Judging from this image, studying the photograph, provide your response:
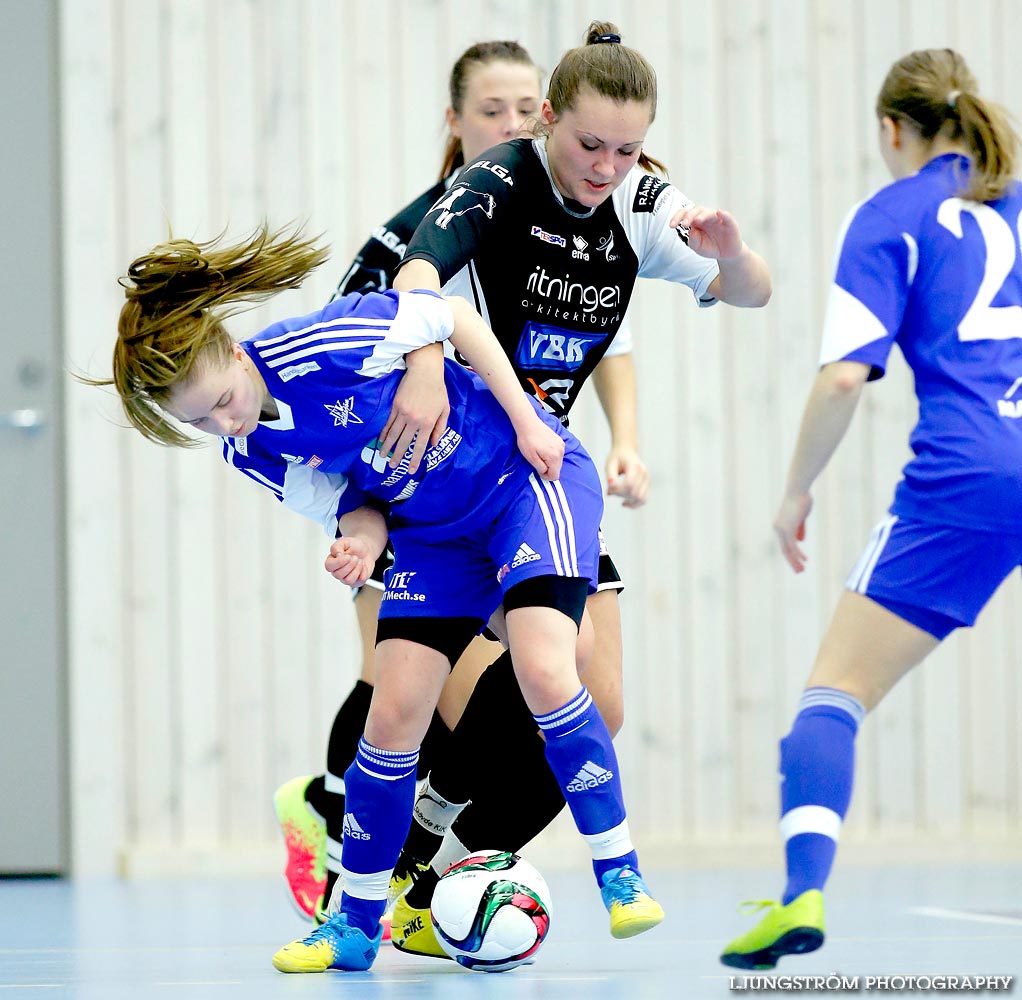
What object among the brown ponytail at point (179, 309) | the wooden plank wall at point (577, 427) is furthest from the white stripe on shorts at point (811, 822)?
the wooden plank wall at point (577, 427)

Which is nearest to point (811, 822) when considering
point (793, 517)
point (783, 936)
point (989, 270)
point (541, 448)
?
point (783, 936)

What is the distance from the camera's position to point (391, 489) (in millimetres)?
2674

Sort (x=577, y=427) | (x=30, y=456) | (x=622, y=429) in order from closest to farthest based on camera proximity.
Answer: (x=622, y=429) < (x=30, y=456) < (x=577, y=427)

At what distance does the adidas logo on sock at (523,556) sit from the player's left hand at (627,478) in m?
0.52

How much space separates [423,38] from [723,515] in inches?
78.4

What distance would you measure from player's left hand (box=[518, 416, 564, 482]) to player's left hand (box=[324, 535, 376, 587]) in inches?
12.4

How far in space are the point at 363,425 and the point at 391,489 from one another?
0.47 ft

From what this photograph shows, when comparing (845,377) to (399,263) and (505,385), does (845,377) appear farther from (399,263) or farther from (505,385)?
(399,263)

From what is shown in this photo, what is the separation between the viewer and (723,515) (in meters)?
5.60

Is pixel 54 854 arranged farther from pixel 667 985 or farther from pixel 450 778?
pixel 667 985

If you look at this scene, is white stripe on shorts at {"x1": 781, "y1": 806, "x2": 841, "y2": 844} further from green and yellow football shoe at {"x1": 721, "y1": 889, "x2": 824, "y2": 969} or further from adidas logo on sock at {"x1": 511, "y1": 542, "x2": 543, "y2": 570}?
adidas logo on sock at {"x1": 511, "y1": 542, "x2": 543, "y2": 570}

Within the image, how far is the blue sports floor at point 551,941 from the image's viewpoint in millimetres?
2436

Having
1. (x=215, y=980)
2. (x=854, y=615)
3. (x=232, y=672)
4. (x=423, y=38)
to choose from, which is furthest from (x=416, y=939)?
(x=423, y=38)

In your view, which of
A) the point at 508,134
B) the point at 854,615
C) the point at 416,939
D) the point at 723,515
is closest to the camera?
the point at 854,615
